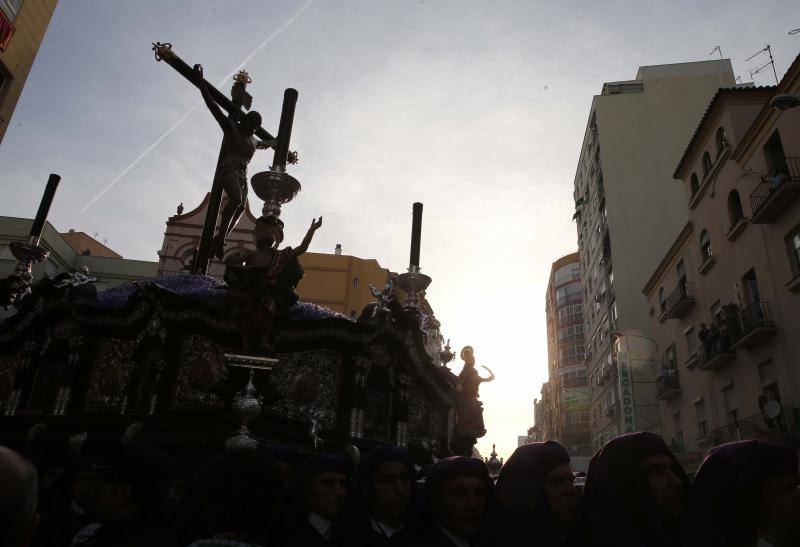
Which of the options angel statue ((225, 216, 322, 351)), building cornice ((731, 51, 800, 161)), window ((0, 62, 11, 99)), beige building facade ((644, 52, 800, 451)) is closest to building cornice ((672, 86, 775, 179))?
beige building facade ((644, 52, 800, 451))

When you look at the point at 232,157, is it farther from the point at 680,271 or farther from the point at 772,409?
the point at 680,271

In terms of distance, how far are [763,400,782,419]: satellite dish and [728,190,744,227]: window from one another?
786 centimetres

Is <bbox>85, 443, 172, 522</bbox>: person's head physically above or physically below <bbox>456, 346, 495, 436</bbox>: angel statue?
below

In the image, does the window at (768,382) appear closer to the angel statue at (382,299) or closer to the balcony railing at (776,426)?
the balcony railing at (776,426)

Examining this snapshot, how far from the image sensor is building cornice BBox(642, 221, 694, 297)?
27650 mm

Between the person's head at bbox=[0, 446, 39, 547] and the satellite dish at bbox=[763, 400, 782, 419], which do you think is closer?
the person's head at bbox=[0, 446, 39, 547]

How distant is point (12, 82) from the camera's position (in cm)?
2120

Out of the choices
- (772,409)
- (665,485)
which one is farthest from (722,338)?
(665,485)

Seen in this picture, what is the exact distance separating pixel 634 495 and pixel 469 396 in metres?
7.14

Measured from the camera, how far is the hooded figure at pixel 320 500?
3.94 meters

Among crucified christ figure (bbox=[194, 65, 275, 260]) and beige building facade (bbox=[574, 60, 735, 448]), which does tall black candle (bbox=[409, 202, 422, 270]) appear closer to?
crucified christ figure (bbox=[194, 65, 275, 260])

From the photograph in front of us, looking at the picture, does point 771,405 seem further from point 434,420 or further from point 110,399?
point 110,399

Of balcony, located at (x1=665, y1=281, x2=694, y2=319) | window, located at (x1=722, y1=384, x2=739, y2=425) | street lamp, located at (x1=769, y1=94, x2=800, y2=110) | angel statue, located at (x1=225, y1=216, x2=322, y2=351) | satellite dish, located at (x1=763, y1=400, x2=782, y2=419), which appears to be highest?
street lamp, located at (x1=769, y1=94, x2=800, y2=110)

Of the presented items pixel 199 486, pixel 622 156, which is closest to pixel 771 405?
pixel 199 486
